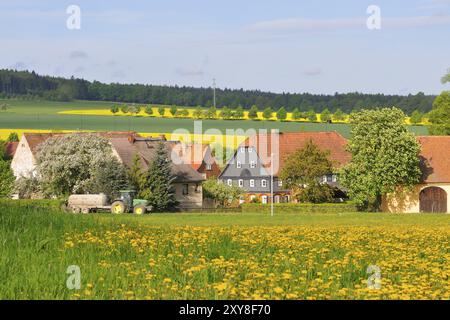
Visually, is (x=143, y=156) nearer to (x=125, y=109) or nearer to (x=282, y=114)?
(x=125, y=109)

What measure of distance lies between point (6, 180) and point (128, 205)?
76.6ft

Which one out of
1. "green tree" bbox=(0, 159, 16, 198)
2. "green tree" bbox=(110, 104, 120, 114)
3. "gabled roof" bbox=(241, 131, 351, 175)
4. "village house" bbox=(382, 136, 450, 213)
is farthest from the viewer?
"green tree" bbox=(110, 104, 120, 114)

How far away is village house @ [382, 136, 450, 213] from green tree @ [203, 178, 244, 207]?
1792 centimetres

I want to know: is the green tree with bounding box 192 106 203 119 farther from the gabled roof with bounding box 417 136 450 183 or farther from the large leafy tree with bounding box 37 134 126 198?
the large leafy tree with bounding box 37 134 126 198

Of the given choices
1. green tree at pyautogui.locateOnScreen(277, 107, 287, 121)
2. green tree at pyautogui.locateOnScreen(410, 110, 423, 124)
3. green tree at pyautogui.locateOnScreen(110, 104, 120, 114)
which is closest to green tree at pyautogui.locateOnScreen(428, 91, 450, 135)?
green tree at pyautogui.locateOnScreen(410, 110, 423, 124)

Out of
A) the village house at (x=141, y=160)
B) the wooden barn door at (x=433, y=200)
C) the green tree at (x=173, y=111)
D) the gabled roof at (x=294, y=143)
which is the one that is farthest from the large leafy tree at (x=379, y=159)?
the green tree at (x=173, y=111)

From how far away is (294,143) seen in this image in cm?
10356

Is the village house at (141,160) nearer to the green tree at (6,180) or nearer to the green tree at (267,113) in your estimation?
the green tree at (6,180)

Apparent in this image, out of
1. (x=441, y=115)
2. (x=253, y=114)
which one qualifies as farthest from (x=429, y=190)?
(x=253, y=114)

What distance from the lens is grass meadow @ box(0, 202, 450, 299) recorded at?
45.4ft

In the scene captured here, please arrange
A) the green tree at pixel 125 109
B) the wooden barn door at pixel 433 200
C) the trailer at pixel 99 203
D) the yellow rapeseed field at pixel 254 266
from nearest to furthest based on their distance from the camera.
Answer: the yellow rapeseed field at pixel 254 266
the trailer at pixel 99 203
the wooden barn door at pixel 433 200
the green tree at pixel 125 109

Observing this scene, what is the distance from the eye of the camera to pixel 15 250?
678 inches

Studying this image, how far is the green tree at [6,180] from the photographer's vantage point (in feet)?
284

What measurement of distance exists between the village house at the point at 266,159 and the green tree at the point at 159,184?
2354 cm
